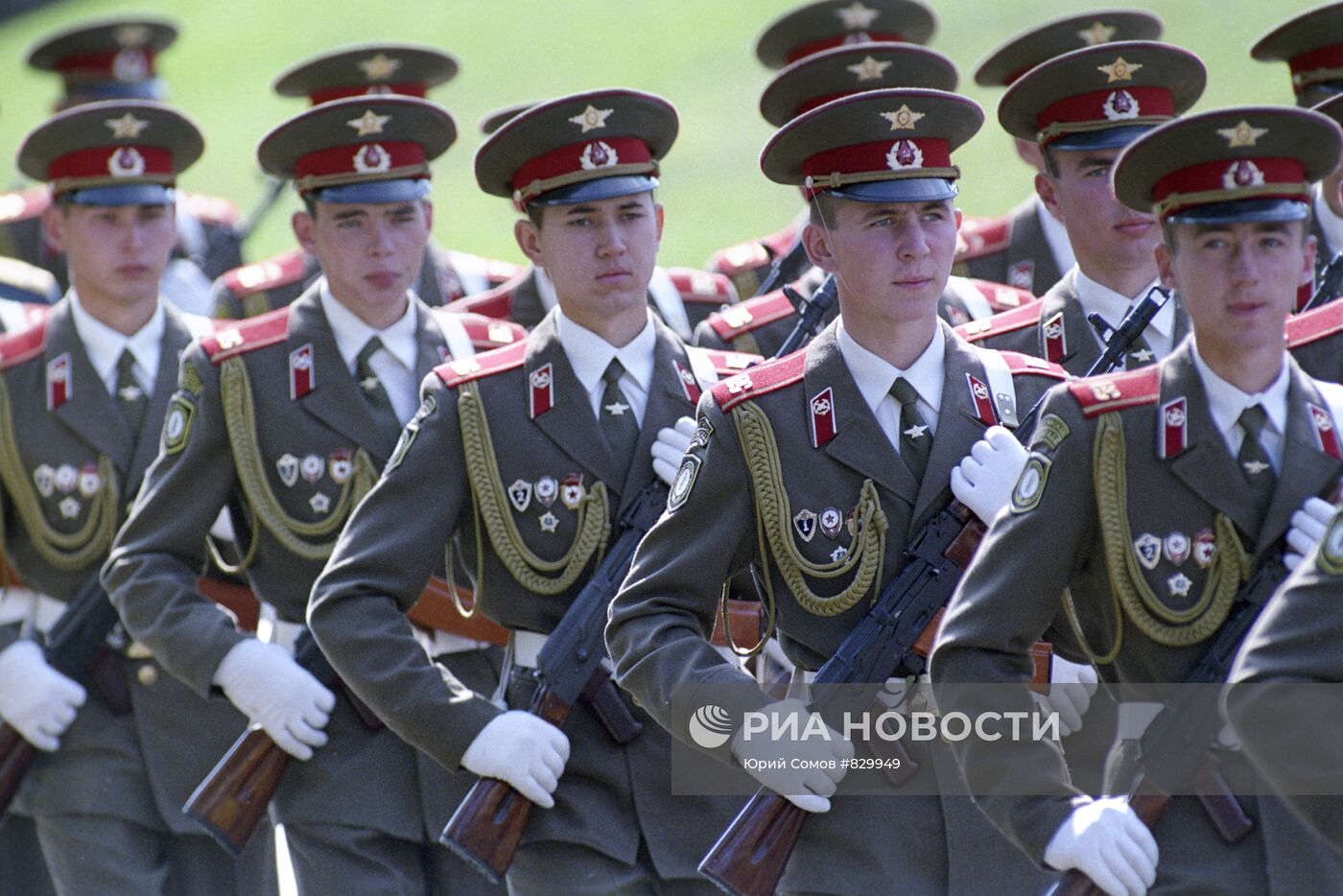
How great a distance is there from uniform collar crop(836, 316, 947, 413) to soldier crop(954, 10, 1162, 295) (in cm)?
271

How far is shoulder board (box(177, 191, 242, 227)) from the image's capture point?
13.1 metres

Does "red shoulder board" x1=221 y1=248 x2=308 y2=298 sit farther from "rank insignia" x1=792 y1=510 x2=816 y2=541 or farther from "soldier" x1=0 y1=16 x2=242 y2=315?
"rank insignia" x1=792 y1=510 x2=816 y2=541

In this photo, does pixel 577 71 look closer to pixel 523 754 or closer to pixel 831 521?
pixel 523 754

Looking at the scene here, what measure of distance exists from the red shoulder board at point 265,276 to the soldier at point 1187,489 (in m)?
5.36

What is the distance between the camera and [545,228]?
256 inches

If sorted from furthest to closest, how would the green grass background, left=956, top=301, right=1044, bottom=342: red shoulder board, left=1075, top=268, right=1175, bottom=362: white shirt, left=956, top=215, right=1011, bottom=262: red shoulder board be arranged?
the green grass background → left=956, top=215, right=1011, bottom=262: red shoulder board → left=956, top=301, right=1044, bottom=342: red shoulder board → left=1075, top=268, right=1175, bottom=362: white shirt

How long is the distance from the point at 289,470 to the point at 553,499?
1.04m

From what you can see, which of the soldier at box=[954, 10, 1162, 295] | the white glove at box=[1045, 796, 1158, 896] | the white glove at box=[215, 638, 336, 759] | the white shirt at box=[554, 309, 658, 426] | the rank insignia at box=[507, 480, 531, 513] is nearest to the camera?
the white glove at box=[1045, 796, 1158, 896]

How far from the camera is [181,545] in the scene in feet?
22.8

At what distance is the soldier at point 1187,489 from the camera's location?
4.86 metres

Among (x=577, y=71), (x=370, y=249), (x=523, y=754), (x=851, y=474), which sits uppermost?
(x=577, y=71)

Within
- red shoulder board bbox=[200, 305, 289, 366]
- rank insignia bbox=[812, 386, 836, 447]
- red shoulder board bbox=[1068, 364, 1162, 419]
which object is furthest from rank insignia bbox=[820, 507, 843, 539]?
red shoulder board bbox=[200, 305, 289, 366]

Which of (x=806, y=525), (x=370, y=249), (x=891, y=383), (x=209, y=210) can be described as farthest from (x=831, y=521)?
(x=209, y=210)

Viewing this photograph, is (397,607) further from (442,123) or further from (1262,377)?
(1262,377)
